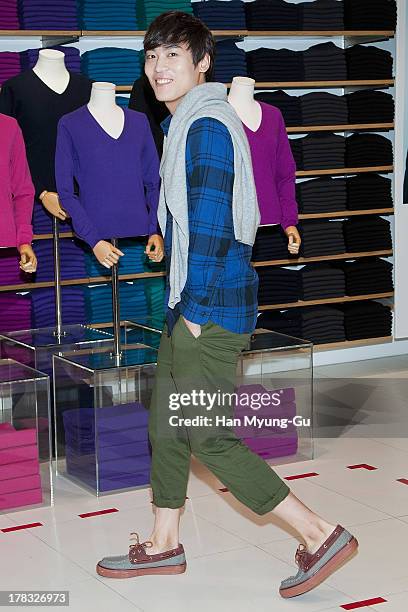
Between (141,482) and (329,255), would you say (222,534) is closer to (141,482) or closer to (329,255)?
(141,482)

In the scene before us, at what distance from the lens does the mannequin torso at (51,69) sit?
4.84 metres

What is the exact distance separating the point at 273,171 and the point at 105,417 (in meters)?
1.50

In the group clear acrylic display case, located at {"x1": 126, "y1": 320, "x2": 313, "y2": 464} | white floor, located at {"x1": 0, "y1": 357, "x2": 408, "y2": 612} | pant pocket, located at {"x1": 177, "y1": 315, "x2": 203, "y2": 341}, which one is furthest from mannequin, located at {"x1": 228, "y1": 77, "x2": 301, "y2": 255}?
pant pocket, located at {"x1": 177, "y1": 315, "x2": 203, "y2": 341}

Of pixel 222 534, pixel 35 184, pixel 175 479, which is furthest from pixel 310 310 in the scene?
pixel 175 479

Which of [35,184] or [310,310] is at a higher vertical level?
[35,184]

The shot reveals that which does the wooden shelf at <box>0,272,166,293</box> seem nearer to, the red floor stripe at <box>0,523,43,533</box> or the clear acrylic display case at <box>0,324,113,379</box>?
the clear acrylic display case at <box>0,324,113,379</box>

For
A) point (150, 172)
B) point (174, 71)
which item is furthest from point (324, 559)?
point (150, 172)

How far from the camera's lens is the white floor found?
10.7ft

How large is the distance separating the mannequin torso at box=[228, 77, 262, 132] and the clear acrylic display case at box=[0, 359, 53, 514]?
1650mm

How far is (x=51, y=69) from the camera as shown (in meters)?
4.86

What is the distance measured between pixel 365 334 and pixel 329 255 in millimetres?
559

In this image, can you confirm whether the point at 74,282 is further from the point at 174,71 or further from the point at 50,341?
the point at 174,71

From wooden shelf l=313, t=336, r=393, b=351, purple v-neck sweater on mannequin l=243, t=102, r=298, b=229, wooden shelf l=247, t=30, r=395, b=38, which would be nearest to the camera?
purple v-neck sweater on mannequin l=243, t=102, r=298, b=229

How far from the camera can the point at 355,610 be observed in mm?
3148
